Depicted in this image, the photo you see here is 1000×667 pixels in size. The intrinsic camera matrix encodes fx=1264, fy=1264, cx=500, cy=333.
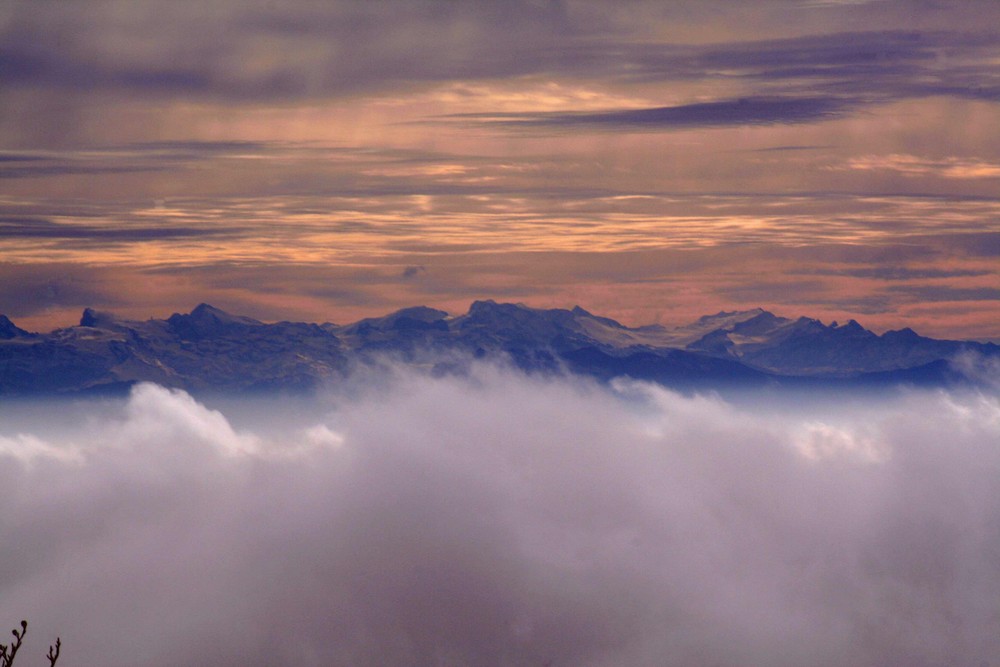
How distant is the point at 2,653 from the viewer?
4959 centimetres
